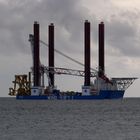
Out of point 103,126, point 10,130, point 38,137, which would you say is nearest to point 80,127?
point 103,126

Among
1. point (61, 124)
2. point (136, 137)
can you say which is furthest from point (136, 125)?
point (136, 137)

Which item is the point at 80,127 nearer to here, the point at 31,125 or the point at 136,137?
the point at 31,125

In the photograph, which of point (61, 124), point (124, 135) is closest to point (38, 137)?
point (124, 135)

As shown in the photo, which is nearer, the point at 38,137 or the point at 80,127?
the point at 38,137

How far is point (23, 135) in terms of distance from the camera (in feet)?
245

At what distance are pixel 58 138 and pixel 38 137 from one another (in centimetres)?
187

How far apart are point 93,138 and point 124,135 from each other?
147 inches

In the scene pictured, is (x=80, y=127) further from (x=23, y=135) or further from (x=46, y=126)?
(x=23, y=135)

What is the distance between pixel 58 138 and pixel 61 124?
20250 mm

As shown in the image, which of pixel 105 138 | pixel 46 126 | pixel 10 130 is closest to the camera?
pixel 105 138

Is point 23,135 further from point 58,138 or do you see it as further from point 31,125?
point 31,125

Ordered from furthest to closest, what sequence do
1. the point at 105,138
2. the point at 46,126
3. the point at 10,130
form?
the point at 46,126
the point at 10,130
the point at 105,138

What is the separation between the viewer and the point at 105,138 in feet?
232

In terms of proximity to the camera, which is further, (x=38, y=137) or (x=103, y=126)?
(x=103, y=126)
